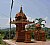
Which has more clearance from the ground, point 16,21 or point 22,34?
point 16,21

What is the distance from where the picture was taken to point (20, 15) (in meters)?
15.7

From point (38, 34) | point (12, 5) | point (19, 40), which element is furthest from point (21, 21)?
point (12, 5)

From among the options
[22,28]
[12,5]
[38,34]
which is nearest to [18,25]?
[22,28]

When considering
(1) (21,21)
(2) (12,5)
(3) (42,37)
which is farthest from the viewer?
(2) (12,5)

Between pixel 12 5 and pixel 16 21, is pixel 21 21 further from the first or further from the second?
pixel 12 5

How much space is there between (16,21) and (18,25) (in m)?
0.41

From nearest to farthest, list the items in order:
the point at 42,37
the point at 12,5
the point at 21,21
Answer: the point at 21,21 → the point at 42,37 → the point at 12,5

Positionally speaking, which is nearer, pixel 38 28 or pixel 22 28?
pixel 22 28

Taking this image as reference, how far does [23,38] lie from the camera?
15.4 meters

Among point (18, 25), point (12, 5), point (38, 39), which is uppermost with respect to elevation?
point (12, 5)

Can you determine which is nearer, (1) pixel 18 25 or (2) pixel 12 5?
(1) pixel 18 25

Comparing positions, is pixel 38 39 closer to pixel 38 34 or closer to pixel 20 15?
pixel 38 34

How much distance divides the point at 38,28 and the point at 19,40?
318 cm

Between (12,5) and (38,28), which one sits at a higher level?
(12,5)
